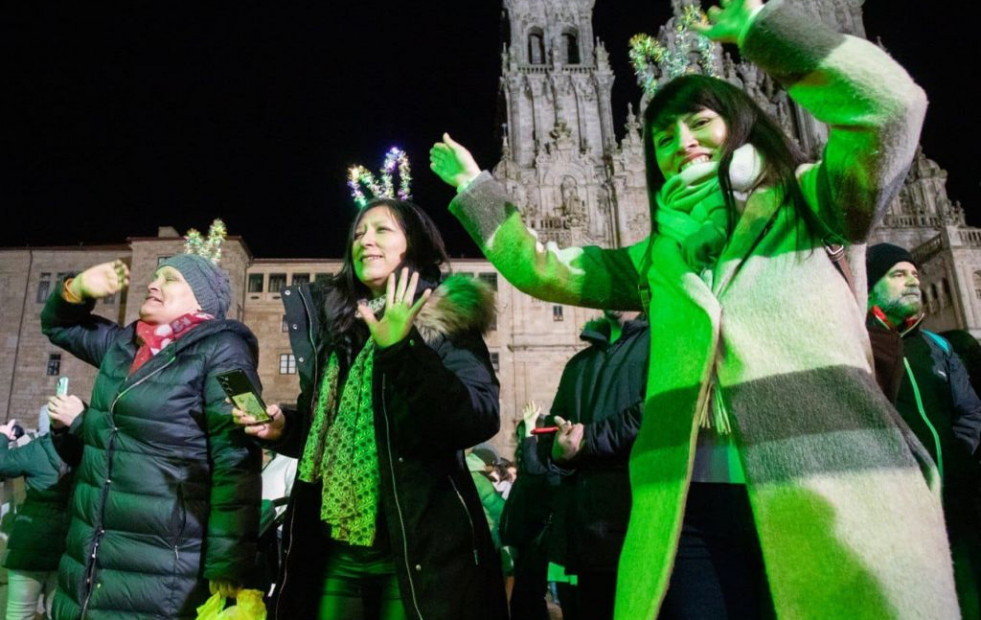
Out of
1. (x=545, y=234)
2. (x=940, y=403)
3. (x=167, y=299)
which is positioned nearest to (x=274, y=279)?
(x=545, y=234)

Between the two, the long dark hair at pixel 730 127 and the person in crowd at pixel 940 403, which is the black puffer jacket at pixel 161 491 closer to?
the long dark hair at pixel 730 127

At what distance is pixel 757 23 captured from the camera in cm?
169

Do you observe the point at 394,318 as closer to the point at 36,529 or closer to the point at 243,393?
the point at 243,393

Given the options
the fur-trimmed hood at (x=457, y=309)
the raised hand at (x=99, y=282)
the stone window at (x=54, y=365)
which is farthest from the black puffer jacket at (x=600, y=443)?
the stone window at (x=54, y=365)

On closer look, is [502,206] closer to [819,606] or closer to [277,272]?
[819,606]

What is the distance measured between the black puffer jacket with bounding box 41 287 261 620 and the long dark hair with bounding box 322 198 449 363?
665mm

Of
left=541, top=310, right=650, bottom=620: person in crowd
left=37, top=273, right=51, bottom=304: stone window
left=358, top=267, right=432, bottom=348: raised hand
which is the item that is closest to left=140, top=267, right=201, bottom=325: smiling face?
left=358, top=267, right=432, bottom=348: raised hand

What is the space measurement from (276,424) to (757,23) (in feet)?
9.14

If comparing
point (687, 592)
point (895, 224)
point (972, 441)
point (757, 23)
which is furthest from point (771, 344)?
point (895, 224)

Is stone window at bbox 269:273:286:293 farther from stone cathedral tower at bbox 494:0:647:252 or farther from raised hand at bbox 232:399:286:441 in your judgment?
raised hand at bbox 232:399:286:441

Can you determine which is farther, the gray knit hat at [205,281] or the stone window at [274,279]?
the stone window at [274,279]

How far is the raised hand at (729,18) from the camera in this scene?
1.76m

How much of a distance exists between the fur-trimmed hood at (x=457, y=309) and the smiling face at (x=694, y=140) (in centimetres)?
116

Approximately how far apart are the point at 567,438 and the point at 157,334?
2.49 metres
